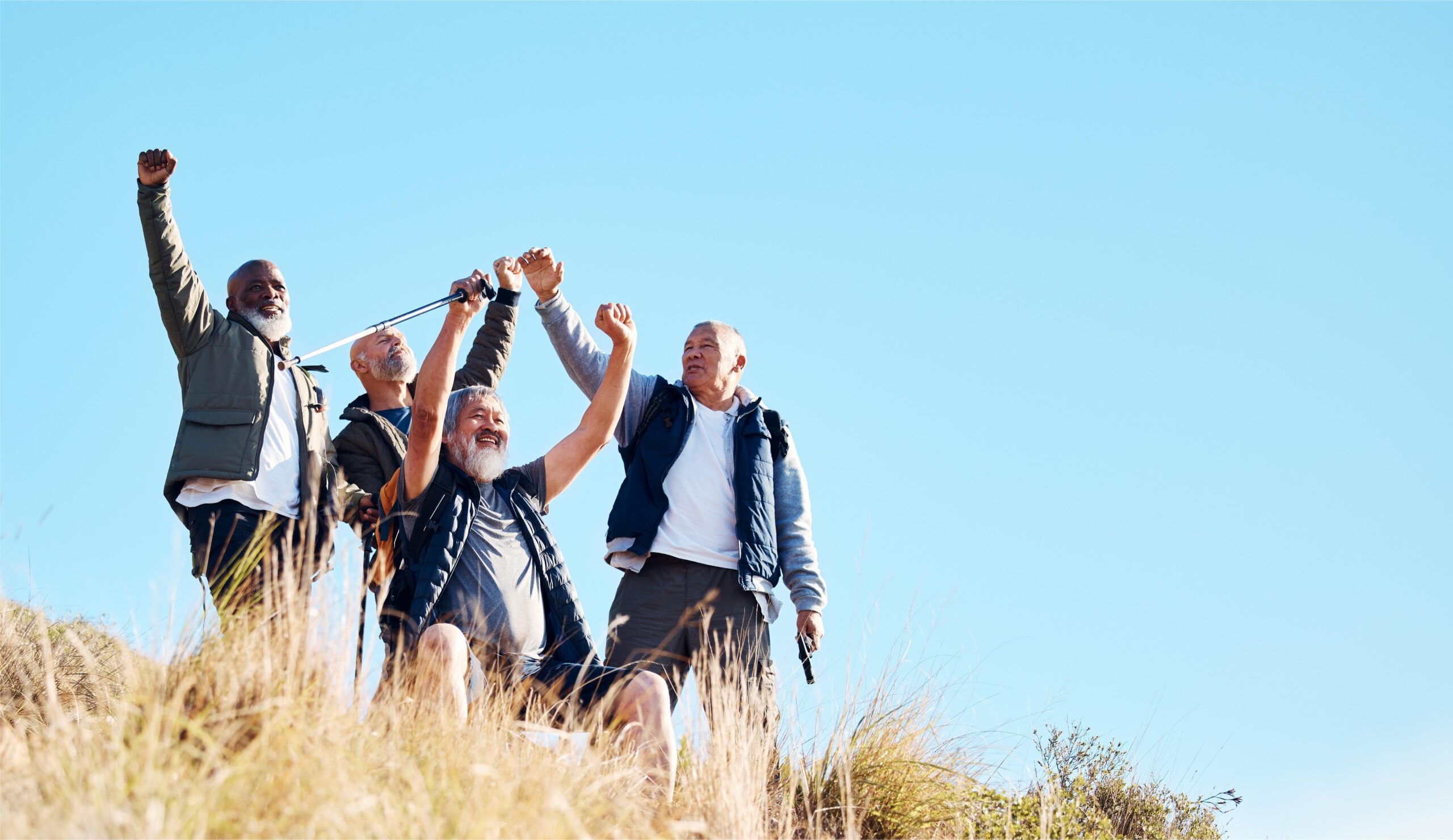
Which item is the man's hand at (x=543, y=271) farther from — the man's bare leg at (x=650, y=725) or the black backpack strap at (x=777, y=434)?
the man's bare leg at (x=650, y=725)

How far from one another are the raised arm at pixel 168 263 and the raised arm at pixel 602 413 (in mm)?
1301

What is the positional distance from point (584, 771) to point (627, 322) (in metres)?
1.91

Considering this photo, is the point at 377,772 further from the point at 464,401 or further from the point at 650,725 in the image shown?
the point at 464,401

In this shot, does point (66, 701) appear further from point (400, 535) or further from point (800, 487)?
point (800, 487)

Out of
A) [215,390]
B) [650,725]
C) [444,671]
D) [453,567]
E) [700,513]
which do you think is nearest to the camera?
[444,671]

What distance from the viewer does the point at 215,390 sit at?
14.9 feet

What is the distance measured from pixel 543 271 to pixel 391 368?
72 cm

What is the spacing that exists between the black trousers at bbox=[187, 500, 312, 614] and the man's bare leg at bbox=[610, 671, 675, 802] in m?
1.03

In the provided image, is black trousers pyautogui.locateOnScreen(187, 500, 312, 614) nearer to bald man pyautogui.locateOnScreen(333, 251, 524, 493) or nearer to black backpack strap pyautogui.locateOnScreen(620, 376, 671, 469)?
bald man pyautogui.locateOnScreen(333, 251, 524, 493)

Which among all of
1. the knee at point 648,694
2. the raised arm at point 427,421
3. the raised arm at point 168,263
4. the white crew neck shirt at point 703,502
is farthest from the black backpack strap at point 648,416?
the raised arm at point 168,263

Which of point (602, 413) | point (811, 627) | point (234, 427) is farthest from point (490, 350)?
point (811, 627)

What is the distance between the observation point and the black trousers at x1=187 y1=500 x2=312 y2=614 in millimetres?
3635

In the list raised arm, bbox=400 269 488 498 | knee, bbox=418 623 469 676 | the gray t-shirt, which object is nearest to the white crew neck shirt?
the gray t-shirt

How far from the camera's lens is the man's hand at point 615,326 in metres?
4.91
